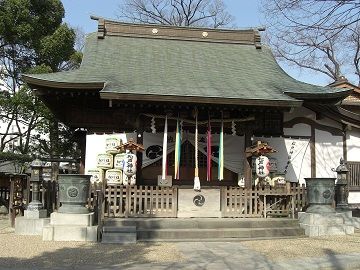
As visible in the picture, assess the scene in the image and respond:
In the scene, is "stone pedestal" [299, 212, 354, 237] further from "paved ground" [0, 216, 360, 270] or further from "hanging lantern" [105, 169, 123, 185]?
"hanging lantern" [105, 169, 123, 185]

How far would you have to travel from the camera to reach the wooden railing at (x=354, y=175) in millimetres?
16750

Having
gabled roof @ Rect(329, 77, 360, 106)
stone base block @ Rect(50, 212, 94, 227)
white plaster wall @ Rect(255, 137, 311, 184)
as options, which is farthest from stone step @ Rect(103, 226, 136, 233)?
gabled roof @ Rect(329, 77, 360, 106)

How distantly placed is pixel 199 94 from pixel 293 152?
496 centimetres

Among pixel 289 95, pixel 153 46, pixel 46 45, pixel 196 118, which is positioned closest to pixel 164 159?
pixel 196 118

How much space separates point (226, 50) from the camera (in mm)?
18609

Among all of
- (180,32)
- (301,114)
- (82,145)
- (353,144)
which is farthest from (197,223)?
(180,32)

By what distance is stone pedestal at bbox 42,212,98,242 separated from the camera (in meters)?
10.8

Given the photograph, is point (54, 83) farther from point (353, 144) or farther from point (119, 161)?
point (353, 144)

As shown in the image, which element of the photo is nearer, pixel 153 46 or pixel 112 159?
pixel 112 159

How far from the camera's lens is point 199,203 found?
12984mm

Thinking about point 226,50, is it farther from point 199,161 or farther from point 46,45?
point 46,45

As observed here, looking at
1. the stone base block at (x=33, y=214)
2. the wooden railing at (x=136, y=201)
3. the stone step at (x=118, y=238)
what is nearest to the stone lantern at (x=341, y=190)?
the wooden railing at (x=136, y=201)

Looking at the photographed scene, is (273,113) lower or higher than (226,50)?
lower

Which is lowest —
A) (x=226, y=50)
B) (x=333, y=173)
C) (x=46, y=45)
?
(x=333, y=173)
